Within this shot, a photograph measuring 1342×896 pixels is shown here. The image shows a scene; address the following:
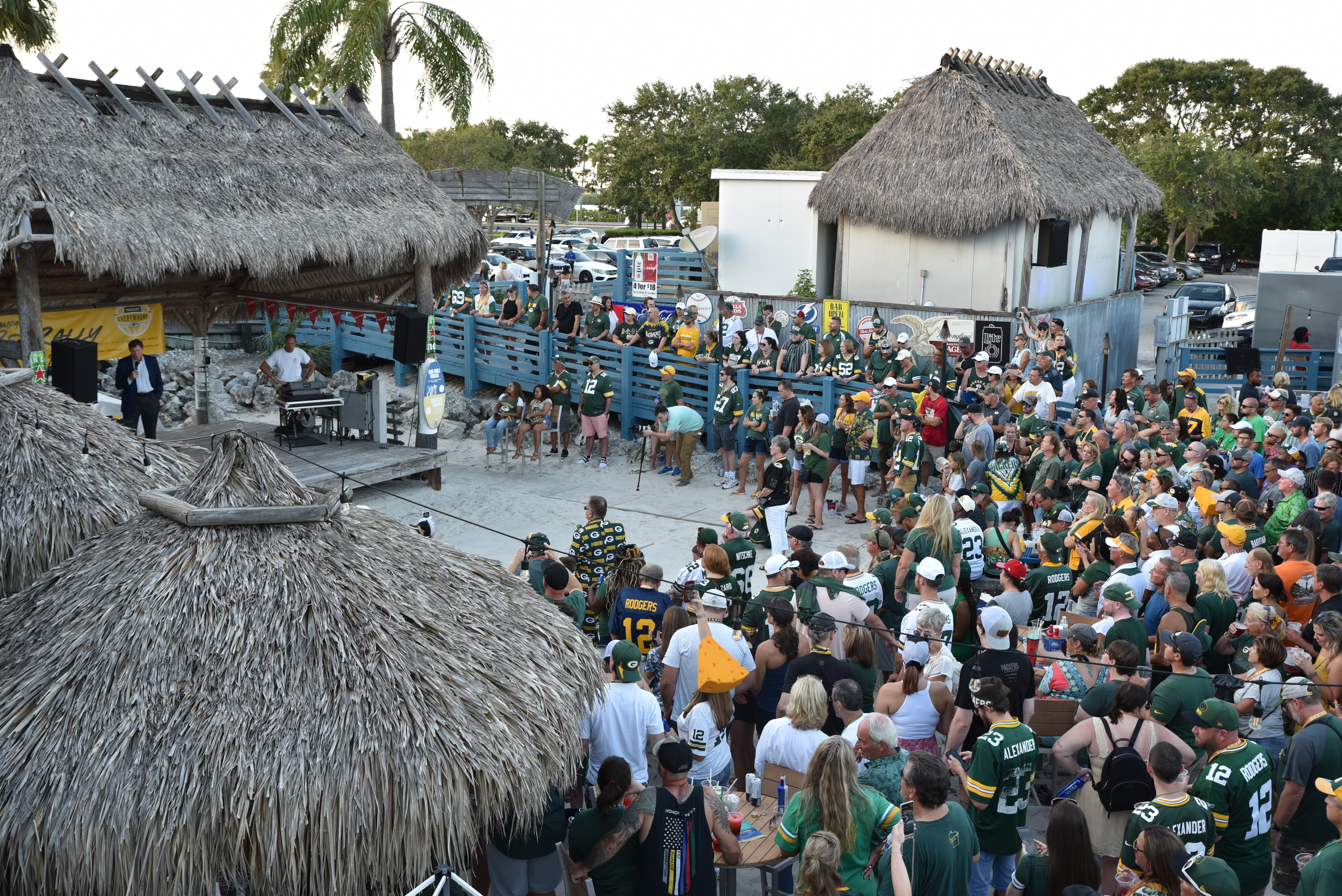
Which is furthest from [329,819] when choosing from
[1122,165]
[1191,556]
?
[1122,165]

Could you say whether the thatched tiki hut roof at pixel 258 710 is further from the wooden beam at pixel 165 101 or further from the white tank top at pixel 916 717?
the wooden beam at pixel 165 101

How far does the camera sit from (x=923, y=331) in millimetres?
19906

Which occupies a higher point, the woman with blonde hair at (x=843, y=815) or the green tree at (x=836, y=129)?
the green tree at (x=836, y=129)

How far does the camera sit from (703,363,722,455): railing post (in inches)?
660

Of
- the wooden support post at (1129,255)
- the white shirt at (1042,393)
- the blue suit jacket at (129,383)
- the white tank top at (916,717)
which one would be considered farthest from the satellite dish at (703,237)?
the white tank top at (916,717)

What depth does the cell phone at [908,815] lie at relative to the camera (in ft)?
17.9

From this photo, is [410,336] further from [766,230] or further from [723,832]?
[723,832]

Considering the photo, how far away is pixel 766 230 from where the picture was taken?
2288 cm

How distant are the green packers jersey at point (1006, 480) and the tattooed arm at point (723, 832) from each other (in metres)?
7.32

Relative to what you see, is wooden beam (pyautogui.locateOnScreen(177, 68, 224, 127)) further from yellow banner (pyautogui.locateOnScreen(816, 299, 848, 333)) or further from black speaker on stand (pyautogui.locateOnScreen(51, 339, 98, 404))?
yellow banner (pyautogui.locateOnScreen(816, 299, 848, 333))

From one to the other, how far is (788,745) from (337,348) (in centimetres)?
1899

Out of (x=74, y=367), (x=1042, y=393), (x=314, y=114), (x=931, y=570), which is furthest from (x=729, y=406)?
(x=74, y=367)

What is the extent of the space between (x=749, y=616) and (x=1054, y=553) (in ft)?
9.16

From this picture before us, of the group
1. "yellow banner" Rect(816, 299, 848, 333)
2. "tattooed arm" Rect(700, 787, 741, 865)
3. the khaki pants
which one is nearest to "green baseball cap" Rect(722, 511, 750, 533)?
"tattooed arm" Rect(700, 787, 741, 865)
